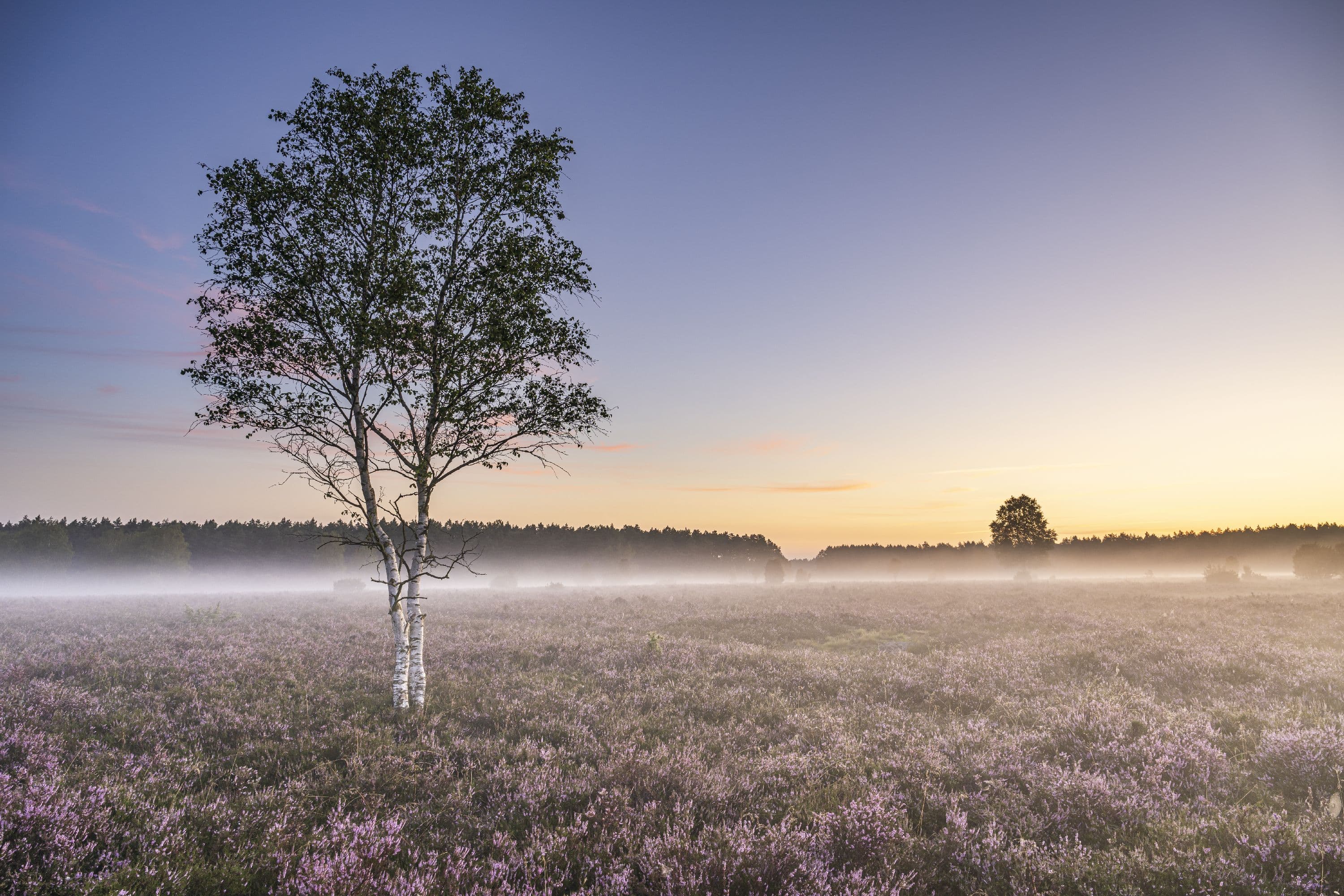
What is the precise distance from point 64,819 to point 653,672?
1005cm

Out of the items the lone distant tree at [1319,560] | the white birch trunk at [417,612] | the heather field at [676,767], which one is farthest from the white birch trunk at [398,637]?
the lone distant tree at [1319,560]

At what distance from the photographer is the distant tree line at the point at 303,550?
278 feet

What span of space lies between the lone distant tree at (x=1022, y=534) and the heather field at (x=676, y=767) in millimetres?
58317

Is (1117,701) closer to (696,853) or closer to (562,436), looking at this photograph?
(696,853)

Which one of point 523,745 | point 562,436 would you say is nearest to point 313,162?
point 562,436

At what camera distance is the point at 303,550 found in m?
102

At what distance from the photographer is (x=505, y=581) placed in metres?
77.1

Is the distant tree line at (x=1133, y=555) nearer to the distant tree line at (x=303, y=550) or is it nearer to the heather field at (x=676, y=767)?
the distant tree line at (x=303, y=550)

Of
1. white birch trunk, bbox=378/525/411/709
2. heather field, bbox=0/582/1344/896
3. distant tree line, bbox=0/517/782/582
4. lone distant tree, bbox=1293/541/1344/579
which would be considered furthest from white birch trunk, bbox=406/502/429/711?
lone distant tree, bbox=1293/541/1344/579

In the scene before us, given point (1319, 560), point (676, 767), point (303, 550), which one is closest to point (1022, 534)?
point (1319, 560)

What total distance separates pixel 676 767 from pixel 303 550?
119575 mm

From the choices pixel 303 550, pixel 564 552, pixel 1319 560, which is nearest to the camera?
pixel 1319 560

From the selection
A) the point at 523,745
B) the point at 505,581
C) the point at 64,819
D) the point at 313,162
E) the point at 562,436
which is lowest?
the point at 505,581

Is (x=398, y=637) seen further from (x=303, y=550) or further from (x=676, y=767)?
(x=303, y=550)
